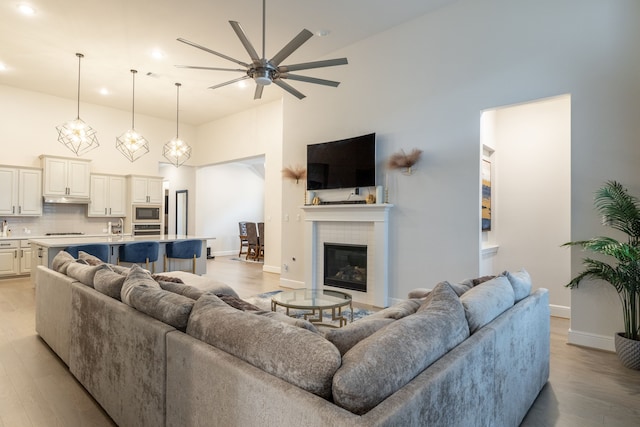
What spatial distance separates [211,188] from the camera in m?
10.6

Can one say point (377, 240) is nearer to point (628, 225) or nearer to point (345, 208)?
point (345, 208)

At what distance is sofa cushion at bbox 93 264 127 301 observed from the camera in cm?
230

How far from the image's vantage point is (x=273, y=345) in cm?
125

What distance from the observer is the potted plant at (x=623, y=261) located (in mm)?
2980

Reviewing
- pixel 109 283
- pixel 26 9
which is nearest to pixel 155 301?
pixel 109 283

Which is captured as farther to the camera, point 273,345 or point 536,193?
point 536,193

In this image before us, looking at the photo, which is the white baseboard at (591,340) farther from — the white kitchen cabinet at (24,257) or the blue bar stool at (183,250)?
the white kitchen cabinet at (24,257)

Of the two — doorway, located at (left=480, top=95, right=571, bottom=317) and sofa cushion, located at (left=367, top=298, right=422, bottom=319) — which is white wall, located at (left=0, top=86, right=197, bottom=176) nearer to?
doorway, located at (left=480, top=95, right=571, bottom=317)

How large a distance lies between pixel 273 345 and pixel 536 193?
4708mm

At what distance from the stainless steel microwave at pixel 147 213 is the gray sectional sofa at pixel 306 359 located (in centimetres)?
639

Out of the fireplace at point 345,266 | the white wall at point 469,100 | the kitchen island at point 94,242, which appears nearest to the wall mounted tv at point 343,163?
the white wall at point 469,100

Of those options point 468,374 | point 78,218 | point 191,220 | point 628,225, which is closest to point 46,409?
point 468,374

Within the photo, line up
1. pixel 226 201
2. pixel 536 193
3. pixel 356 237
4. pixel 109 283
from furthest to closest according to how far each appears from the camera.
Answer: pixel 226 201
pixel 356 237
pixel 536 193
pixel 109 283

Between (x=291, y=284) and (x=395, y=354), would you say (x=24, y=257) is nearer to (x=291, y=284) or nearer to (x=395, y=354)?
(x=291, y=284)
